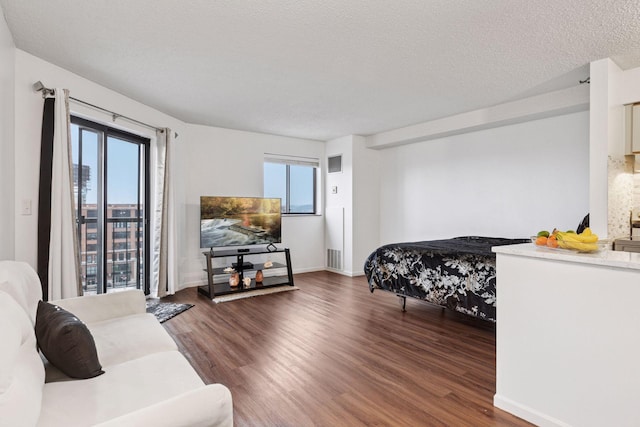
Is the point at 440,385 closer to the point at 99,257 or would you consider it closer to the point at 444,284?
the point at 444,284

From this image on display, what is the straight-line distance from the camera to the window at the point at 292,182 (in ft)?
19.8

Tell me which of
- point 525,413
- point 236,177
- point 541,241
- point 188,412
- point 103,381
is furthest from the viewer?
point 236,177

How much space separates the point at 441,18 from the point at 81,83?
329cm

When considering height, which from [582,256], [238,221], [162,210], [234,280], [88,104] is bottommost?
[234,280]

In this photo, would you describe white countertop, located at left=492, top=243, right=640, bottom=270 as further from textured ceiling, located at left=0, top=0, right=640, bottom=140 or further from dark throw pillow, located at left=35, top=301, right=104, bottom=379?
dark throw pillow, located at left=35, top=301, right=104, bottom=379

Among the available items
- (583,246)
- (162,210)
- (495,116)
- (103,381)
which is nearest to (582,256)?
(583,246)

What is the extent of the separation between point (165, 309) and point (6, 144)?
2.18m

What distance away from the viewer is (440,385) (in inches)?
89.0

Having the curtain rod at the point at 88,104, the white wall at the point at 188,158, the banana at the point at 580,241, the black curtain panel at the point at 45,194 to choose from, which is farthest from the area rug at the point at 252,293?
the banana at the point at 580,241

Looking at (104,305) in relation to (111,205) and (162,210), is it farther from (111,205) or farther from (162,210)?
(162,210)

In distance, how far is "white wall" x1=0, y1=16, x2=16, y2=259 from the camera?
96.1 inches

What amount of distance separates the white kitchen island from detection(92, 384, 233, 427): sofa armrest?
64.7 inches

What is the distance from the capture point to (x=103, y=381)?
149 cm

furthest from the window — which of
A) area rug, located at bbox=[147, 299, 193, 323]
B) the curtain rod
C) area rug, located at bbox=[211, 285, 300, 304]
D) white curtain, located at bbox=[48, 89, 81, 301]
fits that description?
white curtain, located at bbox=[48, 89, 81, 301]
